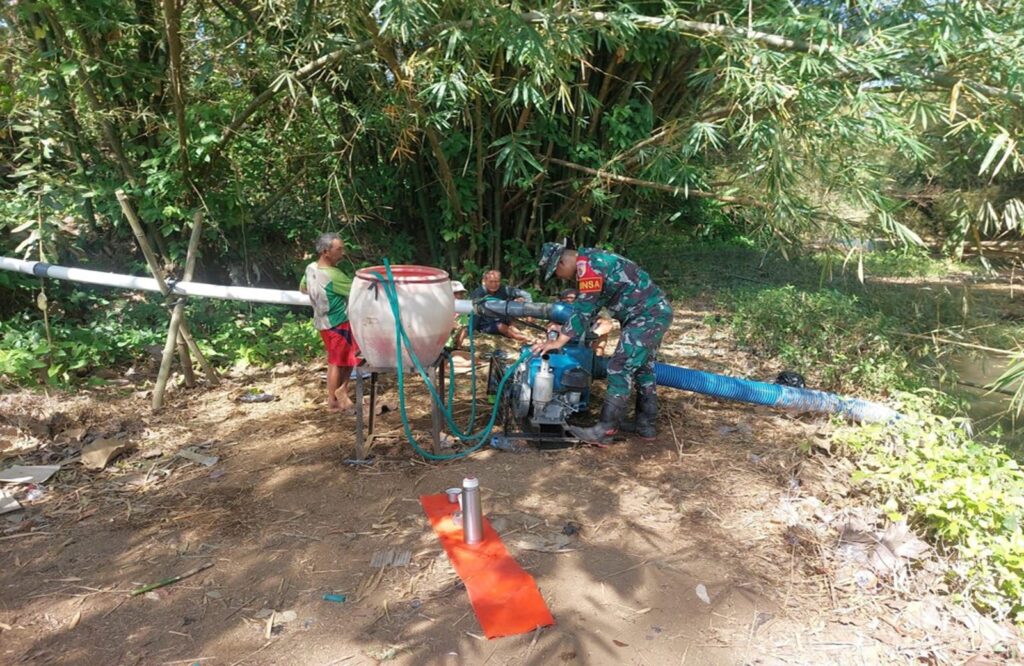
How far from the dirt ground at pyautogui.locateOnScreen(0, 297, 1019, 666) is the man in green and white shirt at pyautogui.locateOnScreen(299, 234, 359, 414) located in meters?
0.26

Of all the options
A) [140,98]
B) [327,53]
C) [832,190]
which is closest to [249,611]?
[327,53]

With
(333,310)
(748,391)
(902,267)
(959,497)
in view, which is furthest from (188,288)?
(902,267)

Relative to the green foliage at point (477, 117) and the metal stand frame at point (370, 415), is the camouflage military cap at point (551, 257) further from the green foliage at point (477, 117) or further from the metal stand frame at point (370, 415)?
the green foliage at point (477, 117)

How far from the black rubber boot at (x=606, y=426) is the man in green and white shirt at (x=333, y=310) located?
5.52ft

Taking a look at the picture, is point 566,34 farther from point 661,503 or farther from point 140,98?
point 140,98

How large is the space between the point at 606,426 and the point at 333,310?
2.03 metres

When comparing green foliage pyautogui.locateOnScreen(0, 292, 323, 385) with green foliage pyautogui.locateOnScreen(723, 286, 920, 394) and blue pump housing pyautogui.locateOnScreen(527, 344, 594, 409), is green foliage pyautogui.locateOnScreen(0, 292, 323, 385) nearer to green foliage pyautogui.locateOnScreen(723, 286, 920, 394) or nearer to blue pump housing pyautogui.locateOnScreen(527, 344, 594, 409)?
blue pump housing pyautogui.locateOnScreen(527, 344, 594, 409)

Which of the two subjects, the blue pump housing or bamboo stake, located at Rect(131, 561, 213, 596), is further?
the blue pump housing

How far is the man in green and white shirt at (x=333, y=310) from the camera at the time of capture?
436 cm

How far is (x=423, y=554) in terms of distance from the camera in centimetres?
300

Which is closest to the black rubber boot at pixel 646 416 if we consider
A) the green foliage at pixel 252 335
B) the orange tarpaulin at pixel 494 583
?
the orange tarpaulin at pixel 494 583

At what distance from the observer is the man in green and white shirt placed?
4.36 m

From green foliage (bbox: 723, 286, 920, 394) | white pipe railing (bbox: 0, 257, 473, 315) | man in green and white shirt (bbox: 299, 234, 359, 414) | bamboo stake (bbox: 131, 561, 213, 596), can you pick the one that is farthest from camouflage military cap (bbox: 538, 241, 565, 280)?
green foliage (bbox: 723, 286, 920, 394)

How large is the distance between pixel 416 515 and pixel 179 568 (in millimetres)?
1103
